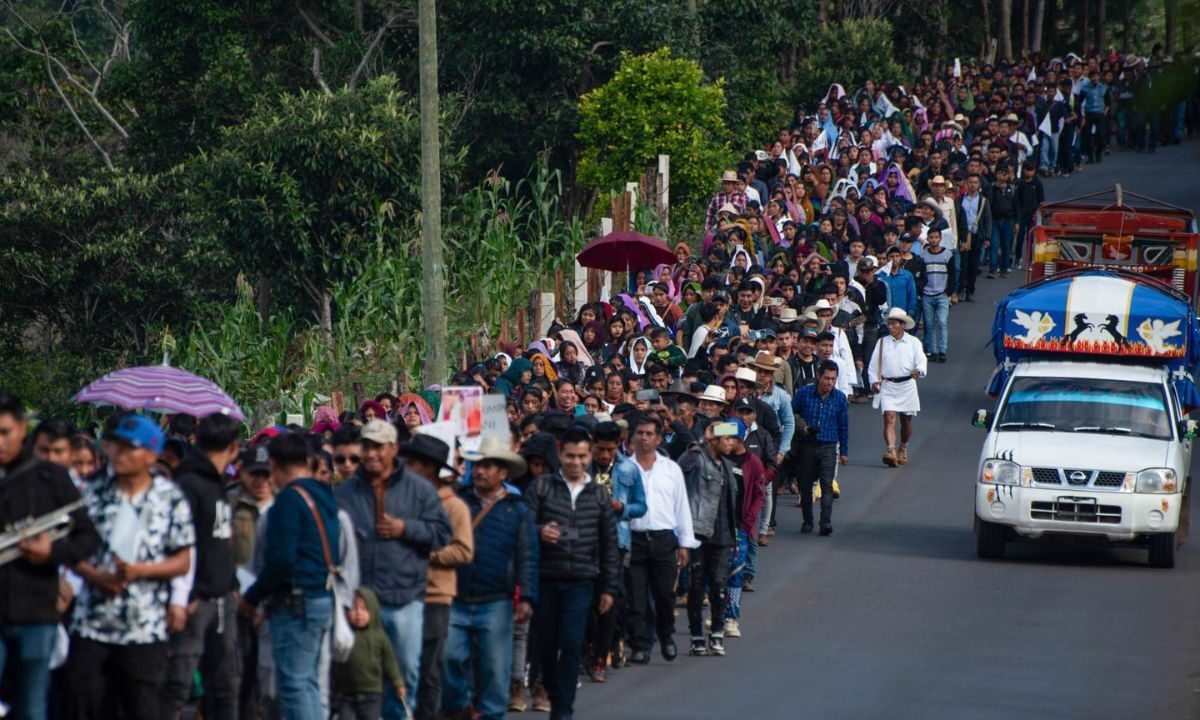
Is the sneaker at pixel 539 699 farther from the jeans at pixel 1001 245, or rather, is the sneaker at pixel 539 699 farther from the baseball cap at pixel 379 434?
the jeans at pixel 1001 245

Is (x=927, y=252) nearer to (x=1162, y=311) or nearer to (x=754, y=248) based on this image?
(x=754, y=248)

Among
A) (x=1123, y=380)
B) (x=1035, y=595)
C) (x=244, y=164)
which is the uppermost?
(x=244, y=164)

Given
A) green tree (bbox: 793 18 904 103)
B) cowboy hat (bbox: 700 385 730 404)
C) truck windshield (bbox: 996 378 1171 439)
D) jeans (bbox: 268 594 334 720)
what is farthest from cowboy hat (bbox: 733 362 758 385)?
green tree (bbox: 793 18 904 103)

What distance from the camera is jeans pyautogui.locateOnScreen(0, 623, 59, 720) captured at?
8820 millimetres

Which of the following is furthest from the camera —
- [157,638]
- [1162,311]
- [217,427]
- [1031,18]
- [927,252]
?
[1031,18]

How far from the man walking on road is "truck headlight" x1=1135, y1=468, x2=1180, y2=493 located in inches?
118

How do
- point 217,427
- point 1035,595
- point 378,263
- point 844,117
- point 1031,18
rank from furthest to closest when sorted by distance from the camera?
point 1031,18, point 844,117, point 378,263, point 1035,595, point 217,427

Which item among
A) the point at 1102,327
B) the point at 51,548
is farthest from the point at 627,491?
the point at 1102,327

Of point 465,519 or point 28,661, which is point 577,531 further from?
point 28,661

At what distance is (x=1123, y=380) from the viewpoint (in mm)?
20141

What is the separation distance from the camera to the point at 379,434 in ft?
34.0

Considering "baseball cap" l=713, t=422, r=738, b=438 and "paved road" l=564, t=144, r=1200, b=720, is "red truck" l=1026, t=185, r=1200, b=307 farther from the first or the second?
"baseball cap" l=713, t=422, r=738, b=438

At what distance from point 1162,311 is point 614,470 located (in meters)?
9.43

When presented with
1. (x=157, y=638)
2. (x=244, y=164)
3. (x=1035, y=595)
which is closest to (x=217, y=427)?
(x=157, y=638)
